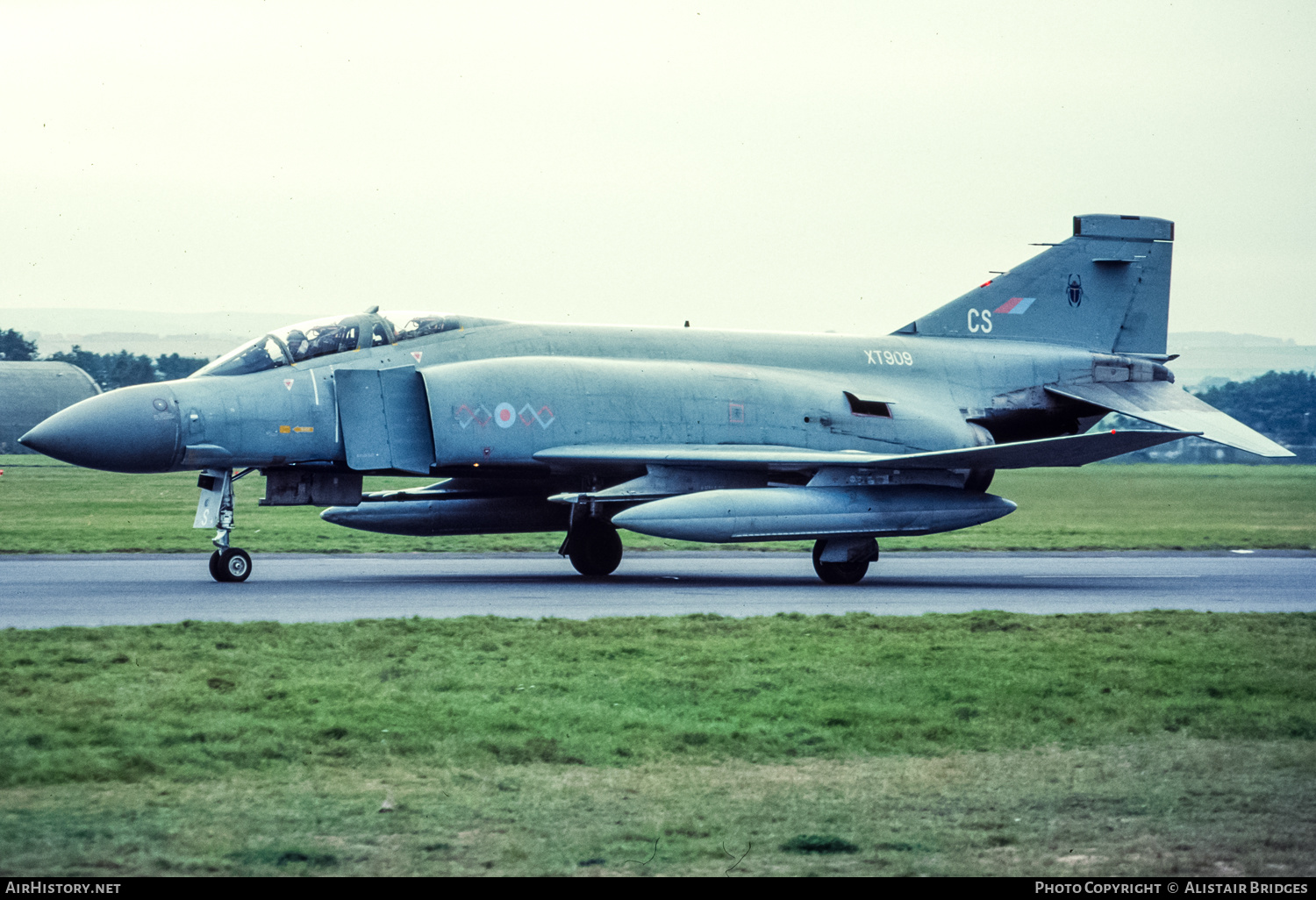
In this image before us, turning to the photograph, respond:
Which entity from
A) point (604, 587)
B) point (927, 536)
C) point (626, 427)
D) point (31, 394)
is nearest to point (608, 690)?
point (604, 587)

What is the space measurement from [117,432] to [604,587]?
18.2 feet

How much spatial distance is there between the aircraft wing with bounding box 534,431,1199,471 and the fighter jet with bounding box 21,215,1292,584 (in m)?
0.04

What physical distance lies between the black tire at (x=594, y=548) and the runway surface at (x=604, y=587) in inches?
9.4

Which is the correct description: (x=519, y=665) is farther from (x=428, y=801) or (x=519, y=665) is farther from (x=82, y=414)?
(x=82, y=414)

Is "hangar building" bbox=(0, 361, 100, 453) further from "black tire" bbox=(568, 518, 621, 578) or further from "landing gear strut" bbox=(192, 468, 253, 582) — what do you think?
"black tire" bbox=(568, 518, 621, 578)

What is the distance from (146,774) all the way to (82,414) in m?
9.47

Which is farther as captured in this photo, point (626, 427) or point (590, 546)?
point (590, 546)

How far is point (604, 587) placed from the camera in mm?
15477

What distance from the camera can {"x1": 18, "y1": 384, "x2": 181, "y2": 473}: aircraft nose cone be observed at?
14.2m

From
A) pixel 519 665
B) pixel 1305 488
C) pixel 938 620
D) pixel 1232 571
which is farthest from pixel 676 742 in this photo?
pixel 1305 488

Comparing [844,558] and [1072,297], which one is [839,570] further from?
[1072,297]

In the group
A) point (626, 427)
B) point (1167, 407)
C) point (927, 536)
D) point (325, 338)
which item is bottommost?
point (927, 536)

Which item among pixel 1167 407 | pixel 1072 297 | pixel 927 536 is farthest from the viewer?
pixel 927 536

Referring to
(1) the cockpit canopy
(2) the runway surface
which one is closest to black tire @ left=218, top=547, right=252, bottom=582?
(2) the runway surface
